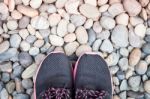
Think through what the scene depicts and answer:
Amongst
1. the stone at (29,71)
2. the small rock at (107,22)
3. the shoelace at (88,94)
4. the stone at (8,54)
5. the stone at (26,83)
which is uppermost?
the small rock at (107,22)

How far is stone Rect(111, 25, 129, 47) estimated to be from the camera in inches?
57.7

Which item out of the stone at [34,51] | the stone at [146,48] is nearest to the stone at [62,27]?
the stone at [34,51]

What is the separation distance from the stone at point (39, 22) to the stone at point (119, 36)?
0.26 metres

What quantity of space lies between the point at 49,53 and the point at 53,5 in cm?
19

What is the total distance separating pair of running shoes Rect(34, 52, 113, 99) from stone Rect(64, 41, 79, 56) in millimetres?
32

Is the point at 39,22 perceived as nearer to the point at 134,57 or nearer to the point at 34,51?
the point at 34,51

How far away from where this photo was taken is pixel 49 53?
1.46m

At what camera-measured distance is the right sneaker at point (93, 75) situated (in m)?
1.43

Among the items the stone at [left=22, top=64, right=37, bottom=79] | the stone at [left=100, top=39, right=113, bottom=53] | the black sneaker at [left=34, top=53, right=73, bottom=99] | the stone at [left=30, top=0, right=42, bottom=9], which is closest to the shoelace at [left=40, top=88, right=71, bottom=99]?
the black sneaker at [left=34, top=53, right=73, bottom=99]

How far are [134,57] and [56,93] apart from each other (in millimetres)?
335

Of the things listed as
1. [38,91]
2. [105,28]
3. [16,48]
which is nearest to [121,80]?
[105,28]

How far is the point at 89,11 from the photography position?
147 cm

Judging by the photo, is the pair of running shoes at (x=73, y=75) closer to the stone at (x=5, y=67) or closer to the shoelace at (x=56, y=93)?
the shoelace at (x=56, y=93)

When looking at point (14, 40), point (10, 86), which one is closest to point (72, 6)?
point (14, 40)
